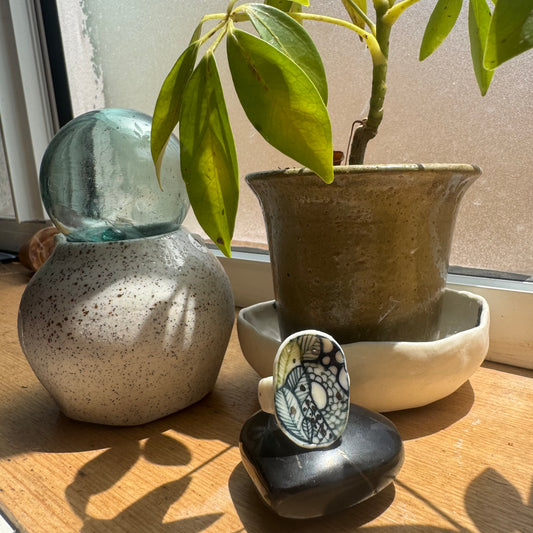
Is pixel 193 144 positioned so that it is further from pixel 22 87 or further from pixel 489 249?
pixel 22 87

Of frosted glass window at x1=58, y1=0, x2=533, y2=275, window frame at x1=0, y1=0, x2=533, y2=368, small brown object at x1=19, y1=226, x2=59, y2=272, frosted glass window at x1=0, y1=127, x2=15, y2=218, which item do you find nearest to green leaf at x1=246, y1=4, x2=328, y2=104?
frosted glass window at x1=58, y1=0, x2=533, y2=275

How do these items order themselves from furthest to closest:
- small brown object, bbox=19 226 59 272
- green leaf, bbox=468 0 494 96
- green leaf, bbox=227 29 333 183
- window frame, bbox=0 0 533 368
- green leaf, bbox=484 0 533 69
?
window frame, bbox=0 0 533 368 < small brown object, bbox=19 226 59 272 < green leaf, bbox=468 0 494 96 < green leaf, bbox=227 29 333 183 < green leaf, bbox=484 0 533 69

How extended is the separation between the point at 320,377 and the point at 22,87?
1.46 m

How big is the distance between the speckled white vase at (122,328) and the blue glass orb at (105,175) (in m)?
0.03

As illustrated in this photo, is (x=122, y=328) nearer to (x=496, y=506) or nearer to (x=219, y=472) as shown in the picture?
(x=219, y=472)

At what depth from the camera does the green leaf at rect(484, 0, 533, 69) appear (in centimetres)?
26

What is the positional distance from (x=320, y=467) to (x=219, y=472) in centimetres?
13

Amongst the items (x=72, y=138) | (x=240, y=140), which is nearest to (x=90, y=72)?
(x=240, y=140)

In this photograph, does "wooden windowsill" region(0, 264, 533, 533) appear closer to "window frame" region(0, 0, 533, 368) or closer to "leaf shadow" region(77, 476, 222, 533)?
"leaf shadow" region(77, 476, 222, 533)

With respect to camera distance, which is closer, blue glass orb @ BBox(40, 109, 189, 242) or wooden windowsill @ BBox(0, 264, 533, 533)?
wooden windowsill @ BBox(0, 264, 533, 533)

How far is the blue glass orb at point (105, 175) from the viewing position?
1.82 feet

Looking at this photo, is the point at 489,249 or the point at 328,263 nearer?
the point at 328,263

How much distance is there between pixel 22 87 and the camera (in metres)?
1.49

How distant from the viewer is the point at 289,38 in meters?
0.40
